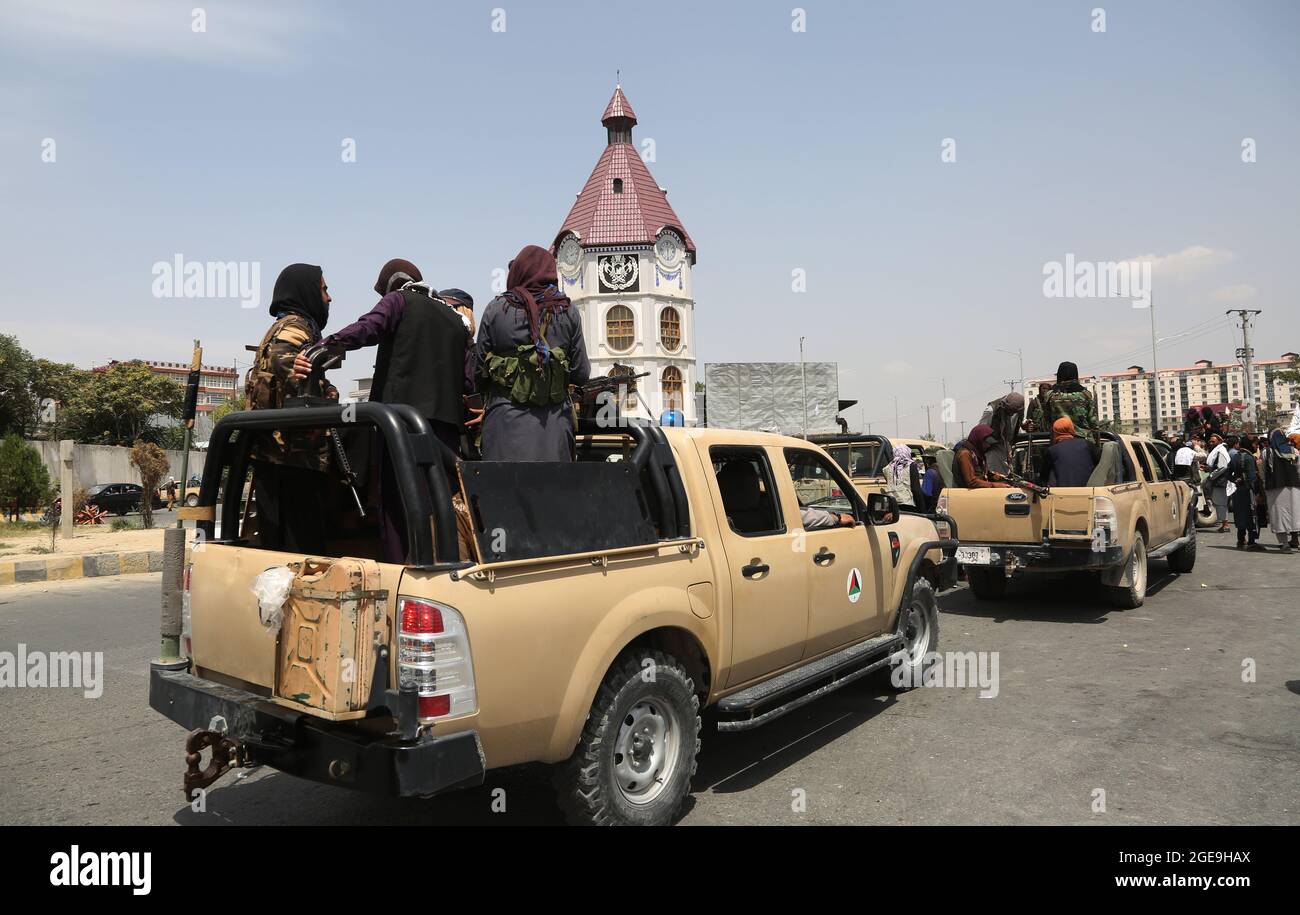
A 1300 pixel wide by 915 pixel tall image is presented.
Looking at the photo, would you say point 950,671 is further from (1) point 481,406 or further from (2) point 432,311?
(2) point 432,311

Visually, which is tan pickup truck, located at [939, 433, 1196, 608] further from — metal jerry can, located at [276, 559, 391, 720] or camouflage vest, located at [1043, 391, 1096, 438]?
metal jerry can, located at [276, 559, 391, 720]

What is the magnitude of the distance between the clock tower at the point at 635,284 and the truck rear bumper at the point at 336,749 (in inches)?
1443

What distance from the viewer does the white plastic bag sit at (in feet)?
10.3

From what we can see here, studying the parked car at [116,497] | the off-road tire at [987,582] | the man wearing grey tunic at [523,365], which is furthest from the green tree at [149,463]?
the man wearing grey tunic at [523,365]

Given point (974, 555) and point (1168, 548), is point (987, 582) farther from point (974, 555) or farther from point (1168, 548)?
point (1168, 548)

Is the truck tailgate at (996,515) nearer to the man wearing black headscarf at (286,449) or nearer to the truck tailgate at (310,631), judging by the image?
the man wearing black headscarf at (286,449)

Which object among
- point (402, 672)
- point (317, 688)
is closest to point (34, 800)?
point (317, 688)

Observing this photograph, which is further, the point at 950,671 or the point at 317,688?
the point at 950,671

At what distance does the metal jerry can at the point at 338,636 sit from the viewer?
9.73 ft

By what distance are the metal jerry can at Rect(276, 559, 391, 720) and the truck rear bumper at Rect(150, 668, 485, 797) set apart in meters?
0.14

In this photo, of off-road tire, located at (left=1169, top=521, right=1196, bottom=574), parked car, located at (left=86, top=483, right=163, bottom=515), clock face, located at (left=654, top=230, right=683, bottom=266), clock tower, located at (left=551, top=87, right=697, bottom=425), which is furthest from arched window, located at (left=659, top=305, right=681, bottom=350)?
off-road tire, located at (left=1169, top=521, right=1196, bottom=574)

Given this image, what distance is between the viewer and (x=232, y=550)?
3.64m
